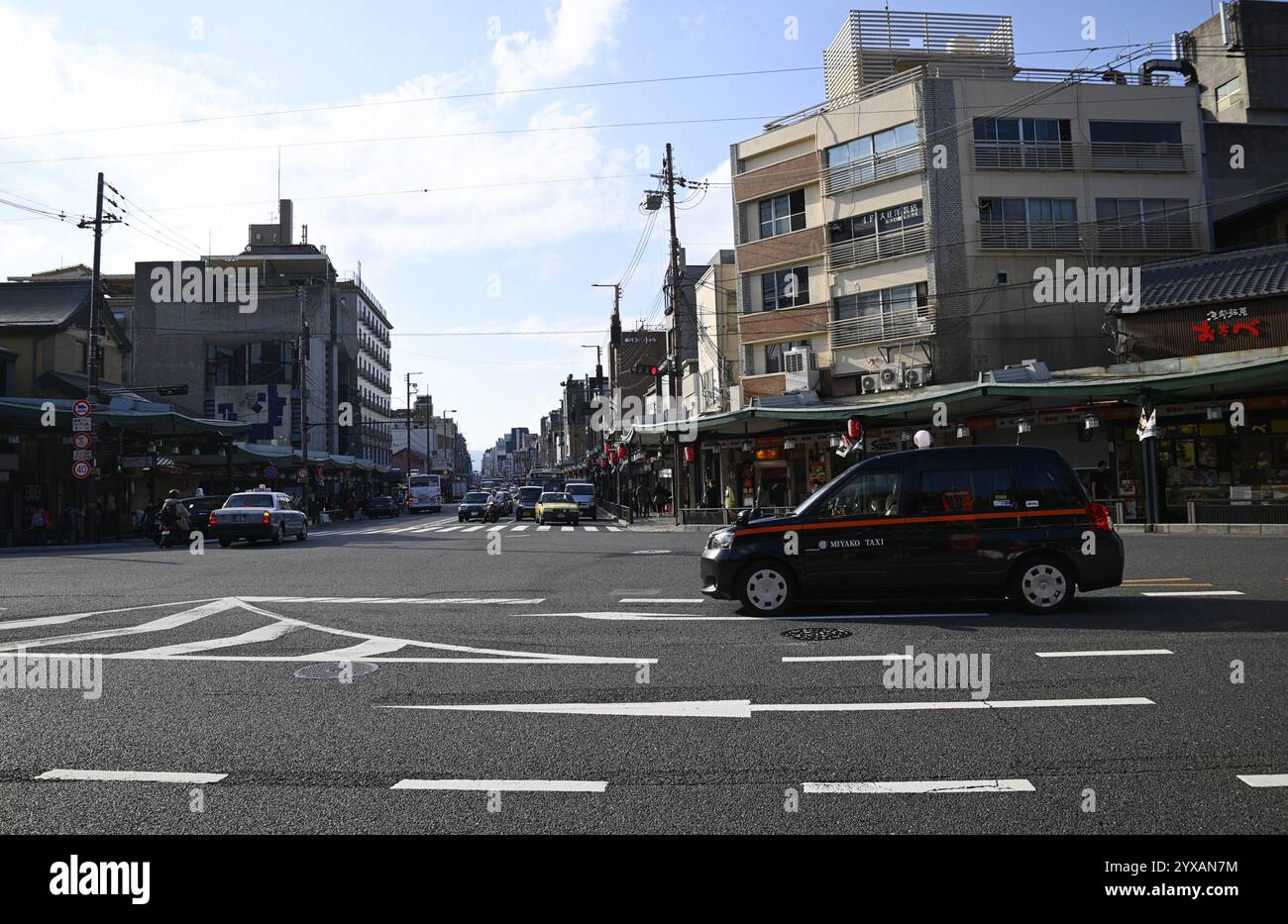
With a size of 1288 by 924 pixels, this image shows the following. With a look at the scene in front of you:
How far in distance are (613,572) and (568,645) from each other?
23.4 feet

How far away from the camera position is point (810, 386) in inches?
1497

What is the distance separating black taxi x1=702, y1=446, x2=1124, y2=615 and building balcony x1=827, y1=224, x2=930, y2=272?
90.5 ft

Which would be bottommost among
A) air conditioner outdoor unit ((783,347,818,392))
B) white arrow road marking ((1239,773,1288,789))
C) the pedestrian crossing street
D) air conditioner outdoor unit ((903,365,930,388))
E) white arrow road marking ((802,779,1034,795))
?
white arrow road marking ((1239,773,1288,789))

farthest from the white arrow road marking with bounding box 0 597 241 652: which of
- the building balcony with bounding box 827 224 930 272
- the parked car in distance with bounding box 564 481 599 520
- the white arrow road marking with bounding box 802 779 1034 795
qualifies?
the parked car in distance with bounding box 564 481 599 520

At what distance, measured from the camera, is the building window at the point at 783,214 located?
39656 millimetres

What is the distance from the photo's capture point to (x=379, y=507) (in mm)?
60688

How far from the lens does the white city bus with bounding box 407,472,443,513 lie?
71.9m

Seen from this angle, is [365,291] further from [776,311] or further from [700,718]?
[700,718]

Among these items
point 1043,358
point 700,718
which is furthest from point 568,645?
point 1043,358

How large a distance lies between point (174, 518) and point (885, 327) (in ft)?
92.2

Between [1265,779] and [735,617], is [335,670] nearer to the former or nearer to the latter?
[735,617]

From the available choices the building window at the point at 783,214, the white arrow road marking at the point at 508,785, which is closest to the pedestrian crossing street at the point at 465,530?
the building window at the point at 783,214

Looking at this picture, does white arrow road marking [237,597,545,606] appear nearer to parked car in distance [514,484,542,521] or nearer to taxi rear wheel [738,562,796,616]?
taxi rear wheel [738,562,796,616]

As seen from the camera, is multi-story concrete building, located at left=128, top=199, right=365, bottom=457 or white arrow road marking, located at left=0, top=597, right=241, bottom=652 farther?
multi-story concrete building, located at left=128, top=199, right=365, bottom=457
